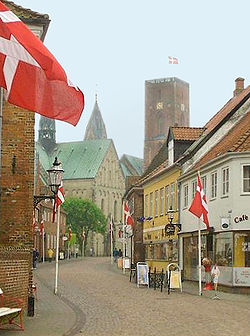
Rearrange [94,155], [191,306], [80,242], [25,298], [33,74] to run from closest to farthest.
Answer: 1. [33,74]
2. [25,298]
3. [191,306]
4. [80,242]
5. [94,155]

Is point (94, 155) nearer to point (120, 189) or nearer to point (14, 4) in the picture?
point (120, 189)

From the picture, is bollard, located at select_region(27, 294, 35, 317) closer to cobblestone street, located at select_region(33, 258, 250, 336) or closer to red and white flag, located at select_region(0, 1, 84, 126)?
cobblestone street, located at select_region(33, 258, 250, 336)

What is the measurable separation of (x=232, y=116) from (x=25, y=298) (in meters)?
19.4

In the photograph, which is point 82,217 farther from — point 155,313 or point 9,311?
point 9,311

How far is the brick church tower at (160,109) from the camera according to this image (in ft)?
441

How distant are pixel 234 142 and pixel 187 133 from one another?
1000 cm

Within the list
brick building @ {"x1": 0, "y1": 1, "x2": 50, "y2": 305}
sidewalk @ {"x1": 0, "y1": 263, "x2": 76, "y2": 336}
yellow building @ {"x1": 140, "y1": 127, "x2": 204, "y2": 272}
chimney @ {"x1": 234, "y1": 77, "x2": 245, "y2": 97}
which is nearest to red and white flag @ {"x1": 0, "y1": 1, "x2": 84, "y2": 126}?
sidewalk @ {"x1": 0, "y1": 263, "x2": 76, "y2": 336}

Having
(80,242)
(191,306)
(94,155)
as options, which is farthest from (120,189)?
(191,306)

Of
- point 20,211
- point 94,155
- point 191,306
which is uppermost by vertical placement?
point 94,155

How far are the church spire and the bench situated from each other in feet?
487

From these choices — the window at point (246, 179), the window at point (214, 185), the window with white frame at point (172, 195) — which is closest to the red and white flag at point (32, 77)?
the window at point (246, 179)

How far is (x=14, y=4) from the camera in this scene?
17.9 meters

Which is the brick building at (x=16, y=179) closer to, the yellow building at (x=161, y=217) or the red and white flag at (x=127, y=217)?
the yellow building at (x=161, y=217)

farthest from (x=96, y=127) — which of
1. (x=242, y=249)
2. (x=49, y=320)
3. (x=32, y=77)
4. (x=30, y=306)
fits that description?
(x=32, y=77)
